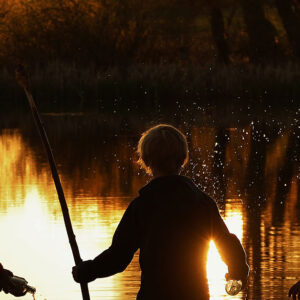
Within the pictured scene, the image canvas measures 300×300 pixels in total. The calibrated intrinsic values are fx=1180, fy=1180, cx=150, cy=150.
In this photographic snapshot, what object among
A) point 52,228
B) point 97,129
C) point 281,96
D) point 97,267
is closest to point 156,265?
point 97,267

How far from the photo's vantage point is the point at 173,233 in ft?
12.2

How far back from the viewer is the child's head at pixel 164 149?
3.65 m

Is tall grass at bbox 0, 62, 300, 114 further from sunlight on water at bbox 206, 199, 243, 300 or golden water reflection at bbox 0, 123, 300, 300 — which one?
sunlight on water at bbox 206, 199, 243, 300

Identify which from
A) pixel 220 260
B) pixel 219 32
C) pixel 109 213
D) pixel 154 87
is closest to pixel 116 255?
pixel 220 260

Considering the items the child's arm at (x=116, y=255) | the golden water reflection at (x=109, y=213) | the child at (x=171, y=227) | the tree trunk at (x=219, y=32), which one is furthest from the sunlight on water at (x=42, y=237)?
the tree trunk at (x=219, y=32)

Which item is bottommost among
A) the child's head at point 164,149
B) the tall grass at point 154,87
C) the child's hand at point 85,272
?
the tall grass at point 154,87

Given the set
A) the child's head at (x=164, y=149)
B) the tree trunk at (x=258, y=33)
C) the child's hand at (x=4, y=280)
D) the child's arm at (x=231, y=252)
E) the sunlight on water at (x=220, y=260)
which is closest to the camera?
the child's head at (x=164, y=149)

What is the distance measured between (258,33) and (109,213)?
32009 millimetres

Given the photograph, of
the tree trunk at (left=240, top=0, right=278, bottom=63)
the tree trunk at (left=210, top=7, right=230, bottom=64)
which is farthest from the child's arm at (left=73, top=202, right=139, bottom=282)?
the tree trunk at (left=240, top=0, right=278, bottom=63)

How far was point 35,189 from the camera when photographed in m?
13.4

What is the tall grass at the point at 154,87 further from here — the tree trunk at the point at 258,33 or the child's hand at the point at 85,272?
the child's hand at the point at 85,272

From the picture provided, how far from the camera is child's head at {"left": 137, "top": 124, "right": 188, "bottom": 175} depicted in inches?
144

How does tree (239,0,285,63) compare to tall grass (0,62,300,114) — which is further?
tree (239,0,285,63)

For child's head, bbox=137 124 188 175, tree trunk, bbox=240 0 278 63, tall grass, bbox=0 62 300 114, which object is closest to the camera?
child's head, bbox=137 124 188 175
